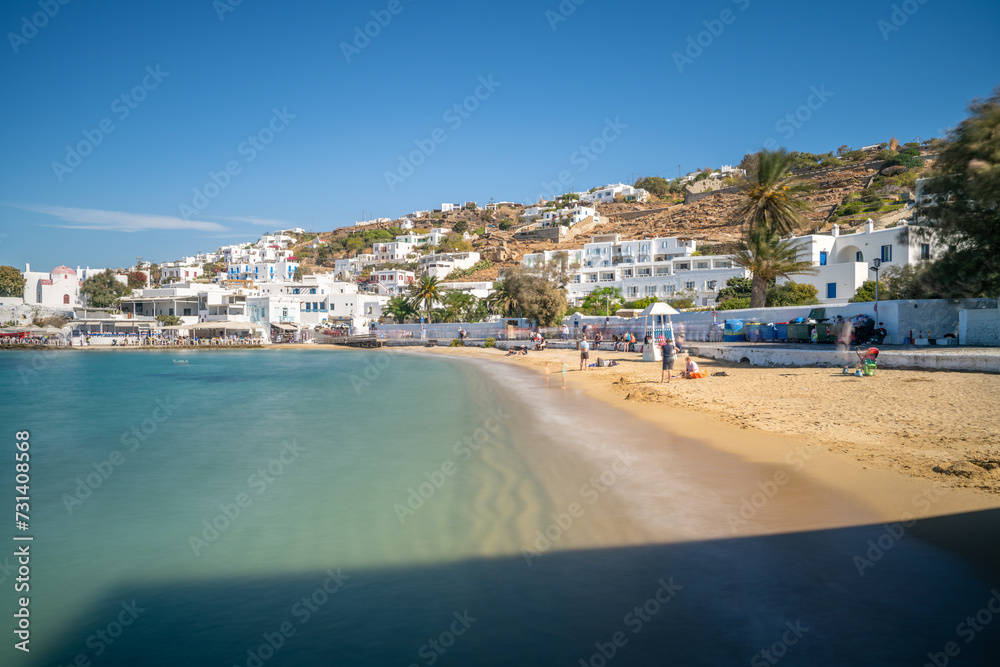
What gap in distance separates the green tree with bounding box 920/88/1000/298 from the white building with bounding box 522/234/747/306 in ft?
121

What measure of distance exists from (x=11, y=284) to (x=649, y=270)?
292 ft

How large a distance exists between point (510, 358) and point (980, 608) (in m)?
36.7

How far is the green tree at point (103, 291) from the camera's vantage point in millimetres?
84625

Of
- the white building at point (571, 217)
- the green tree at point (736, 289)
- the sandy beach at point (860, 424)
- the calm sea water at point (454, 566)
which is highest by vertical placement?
the white building at point (571, 217)

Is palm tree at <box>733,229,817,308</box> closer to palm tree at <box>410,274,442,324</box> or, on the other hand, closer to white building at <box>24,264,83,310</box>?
palm tree at <box>410,274,442,324</box>

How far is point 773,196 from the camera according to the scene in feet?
104

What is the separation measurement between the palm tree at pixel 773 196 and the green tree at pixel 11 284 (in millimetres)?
95042

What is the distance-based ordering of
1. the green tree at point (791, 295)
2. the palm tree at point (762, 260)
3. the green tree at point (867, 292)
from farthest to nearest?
the green tree at point (791, 295) < the green tree at point (867, 292) < the palm tree at point (762, 260)

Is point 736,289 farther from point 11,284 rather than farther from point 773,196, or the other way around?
point 11,284

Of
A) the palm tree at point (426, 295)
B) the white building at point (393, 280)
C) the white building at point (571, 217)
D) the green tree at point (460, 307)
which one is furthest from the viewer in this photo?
the white building at point (571, 217)

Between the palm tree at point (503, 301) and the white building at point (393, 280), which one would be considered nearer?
the palm tree at point (503, 301)

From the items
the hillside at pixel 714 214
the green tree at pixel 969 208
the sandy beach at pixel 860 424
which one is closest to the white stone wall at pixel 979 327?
the green tree at pixel 969 208

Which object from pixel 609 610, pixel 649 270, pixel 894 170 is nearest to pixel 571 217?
pixel 649 270

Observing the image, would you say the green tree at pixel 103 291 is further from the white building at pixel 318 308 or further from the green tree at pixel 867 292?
the green tree at pixel 867 292
